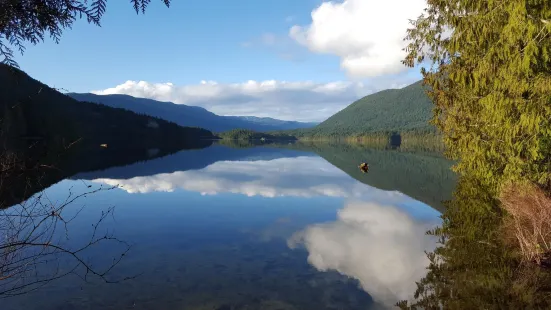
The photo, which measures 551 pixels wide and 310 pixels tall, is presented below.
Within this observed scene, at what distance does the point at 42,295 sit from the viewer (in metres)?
10.2

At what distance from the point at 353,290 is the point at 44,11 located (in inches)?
431

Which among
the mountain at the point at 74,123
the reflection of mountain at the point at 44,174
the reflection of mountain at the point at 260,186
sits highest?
the mountain at the point at 74,123

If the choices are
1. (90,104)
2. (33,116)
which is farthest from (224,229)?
(90,104)

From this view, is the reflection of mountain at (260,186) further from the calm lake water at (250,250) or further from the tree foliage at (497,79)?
the tree foliage at (497,79)

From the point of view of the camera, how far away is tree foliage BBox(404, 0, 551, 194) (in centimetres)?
1221

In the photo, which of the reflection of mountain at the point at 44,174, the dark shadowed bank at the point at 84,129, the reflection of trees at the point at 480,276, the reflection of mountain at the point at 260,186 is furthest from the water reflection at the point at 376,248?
the dark shadowed bank at the point at 84,129

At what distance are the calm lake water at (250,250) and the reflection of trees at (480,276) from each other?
2.23 ft

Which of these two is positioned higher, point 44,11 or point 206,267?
point 44,11

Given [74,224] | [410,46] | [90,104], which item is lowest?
[74,224]

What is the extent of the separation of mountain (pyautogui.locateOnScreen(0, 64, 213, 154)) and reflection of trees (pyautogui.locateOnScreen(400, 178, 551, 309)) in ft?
314

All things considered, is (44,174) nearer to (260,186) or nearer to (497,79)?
(497,79)

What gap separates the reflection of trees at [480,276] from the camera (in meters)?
9.43

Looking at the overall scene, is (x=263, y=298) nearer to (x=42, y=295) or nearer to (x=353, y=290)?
(x=353, y=290)

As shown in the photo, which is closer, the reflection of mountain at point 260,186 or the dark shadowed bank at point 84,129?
the reflection of mountain at point 260,186
